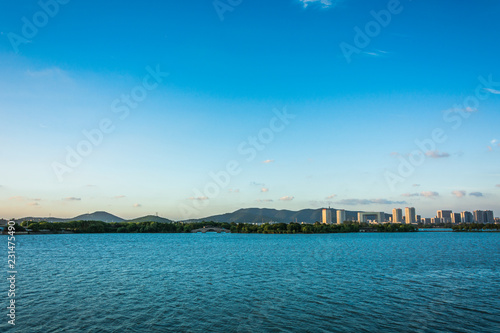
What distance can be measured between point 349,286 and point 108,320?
24211 millimetres

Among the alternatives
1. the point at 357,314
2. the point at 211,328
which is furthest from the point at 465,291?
the point at 211,328

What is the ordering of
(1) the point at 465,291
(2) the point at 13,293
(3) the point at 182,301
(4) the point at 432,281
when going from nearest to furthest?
(3) the point at 182,301 < (2) the point at 13,293 < (1) the point at 465,291 < (4) the point at 432,281

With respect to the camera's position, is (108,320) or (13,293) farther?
(13,293)

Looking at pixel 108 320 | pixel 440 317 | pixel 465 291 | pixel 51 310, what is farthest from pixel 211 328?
pixel 465 291

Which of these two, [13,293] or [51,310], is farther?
[13,293]

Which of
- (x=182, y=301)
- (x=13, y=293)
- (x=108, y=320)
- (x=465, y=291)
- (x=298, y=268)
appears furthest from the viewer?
(x=298, y=268)

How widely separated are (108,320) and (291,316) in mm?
13415

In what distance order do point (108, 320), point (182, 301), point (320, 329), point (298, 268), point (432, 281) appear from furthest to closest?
point (298, 268)
point (432, 281)
point (182, 301)
point (108, 320)
point (320, 329)

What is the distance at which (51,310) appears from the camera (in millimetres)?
25109

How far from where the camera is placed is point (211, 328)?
21.3 m

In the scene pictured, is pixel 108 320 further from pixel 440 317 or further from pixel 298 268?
pixel 298 268

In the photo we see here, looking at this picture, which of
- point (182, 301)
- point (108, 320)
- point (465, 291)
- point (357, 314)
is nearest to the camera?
point (108, 320)

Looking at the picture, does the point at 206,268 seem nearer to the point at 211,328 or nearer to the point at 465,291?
the point at 211,328

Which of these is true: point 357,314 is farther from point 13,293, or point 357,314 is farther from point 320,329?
point 13,293
